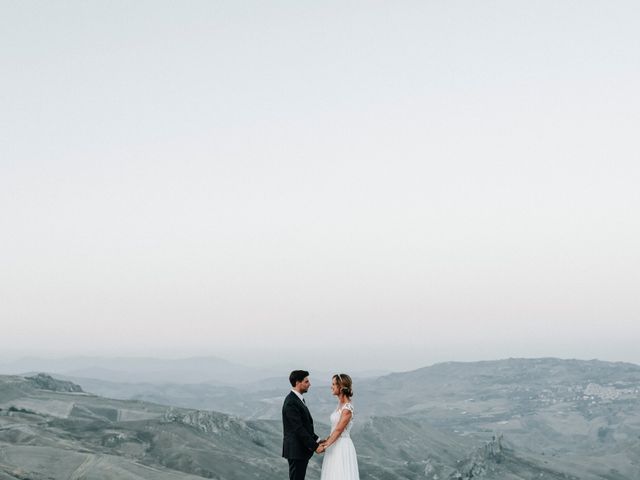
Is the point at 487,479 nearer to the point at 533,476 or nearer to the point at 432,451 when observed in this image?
the point at 533,476

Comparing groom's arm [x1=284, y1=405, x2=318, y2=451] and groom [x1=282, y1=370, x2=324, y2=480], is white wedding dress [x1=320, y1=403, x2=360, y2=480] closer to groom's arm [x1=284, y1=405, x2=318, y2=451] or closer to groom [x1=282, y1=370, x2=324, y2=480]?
groom [x1=282, y1=370, x2=324, y2=480]

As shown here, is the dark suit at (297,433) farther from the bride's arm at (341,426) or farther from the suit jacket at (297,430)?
the bride's arm at (341,426)

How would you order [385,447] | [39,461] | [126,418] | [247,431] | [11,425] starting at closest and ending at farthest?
[39,461] < [11,425] < [247,431] < [126,418] < [385,447]

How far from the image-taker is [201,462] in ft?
235

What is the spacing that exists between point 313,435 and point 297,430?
0.39m

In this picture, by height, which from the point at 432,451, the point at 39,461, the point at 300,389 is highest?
the point at 300,389

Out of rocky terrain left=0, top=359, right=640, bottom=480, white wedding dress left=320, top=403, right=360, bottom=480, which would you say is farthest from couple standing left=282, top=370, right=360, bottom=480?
rocky terrain left=0, top=359, right=640, bottom=480

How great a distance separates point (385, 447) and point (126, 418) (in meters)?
57.0

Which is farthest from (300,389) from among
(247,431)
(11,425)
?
(247,431)

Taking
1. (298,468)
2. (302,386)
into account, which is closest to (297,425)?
(302,386)

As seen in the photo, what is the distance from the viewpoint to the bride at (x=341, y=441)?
14.4 meters

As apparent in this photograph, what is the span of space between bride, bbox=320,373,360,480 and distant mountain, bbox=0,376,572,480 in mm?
36202

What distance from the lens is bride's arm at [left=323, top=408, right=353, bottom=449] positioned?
1448 centimetres

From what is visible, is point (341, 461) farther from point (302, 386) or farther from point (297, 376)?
point (297, 376)
